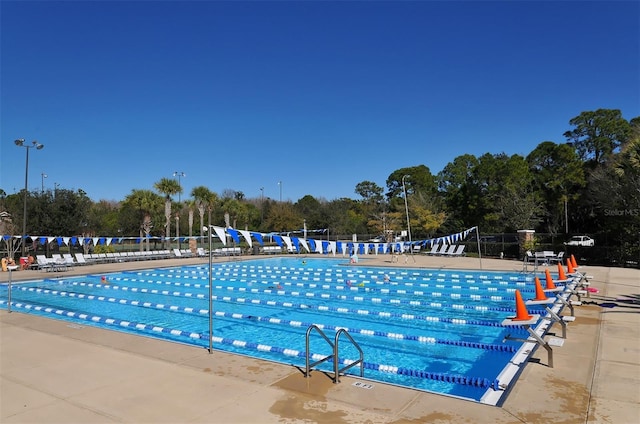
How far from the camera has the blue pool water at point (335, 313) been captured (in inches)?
297

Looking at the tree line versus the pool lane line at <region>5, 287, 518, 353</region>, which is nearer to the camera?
the pool lane line at <region>5, 287, 518, 353</region>

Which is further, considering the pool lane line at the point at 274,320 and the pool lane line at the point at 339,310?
the pool lane line at the point at 339,310

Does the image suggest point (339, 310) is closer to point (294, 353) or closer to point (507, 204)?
point (294, 353)

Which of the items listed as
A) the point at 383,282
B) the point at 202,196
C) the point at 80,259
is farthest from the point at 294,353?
the point at 202,196

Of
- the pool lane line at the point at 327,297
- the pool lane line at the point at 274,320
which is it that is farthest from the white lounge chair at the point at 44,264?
the pool lane line at the point at 274,320

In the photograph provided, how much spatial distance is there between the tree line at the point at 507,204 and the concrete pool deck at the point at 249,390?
1783cm

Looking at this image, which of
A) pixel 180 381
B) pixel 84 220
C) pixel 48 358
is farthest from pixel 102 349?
pixel 84 220

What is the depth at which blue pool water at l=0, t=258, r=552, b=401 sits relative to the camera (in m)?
7.54

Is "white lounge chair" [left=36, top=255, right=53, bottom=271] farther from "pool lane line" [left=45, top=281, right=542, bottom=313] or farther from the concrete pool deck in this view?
the concrete pool deck

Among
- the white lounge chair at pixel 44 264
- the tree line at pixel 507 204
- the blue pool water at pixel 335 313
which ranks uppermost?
the tree line at pixel 507 204

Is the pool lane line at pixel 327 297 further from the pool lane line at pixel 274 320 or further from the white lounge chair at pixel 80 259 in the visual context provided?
the white lounge chair at pixel 80 259

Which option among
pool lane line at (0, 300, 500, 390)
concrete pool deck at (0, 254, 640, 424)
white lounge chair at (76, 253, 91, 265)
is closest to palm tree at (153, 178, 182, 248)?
white lounge chair at (76, 253, 91, 265)

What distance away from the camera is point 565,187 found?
34.7 metres

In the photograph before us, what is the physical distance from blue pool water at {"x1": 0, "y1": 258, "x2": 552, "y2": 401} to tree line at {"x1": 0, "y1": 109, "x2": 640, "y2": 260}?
38.5 ft
